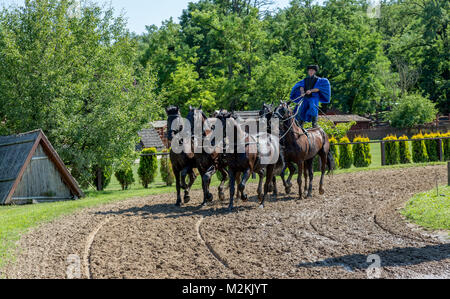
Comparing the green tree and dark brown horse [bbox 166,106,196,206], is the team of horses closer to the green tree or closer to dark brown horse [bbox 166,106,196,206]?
dark brown horse [bbox 166,106,196,206]

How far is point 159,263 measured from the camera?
7.48 metres

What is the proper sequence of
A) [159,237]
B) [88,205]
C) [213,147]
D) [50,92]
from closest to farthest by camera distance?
[159,237]
[213,147]
[88,205]
[50,92]

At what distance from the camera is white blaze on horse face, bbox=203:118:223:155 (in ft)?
41.2

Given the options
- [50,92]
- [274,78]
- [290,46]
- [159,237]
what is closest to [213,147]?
[159,237]

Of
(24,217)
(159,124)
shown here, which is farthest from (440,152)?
(159,124)

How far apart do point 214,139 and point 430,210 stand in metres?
5.48

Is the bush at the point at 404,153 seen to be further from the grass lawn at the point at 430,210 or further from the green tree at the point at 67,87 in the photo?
the green tree at the point at 67,87

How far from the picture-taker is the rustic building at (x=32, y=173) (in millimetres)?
15516

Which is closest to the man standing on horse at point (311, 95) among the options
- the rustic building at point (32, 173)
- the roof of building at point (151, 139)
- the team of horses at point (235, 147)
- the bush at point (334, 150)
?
the team of horses at point (235, 147)

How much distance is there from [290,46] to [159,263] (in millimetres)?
45681

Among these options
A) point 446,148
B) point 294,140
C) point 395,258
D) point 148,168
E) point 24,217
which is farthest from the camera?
point 446,148

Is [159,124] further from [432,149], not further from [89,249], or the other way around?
[89,249]

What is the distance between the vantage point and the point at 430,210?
422 inches

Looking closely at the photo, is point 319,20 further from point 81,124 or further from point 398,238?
point 398,238
